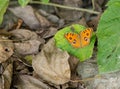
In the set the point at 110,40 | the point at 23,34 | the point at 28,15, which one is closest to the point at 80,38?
the point at 110,40

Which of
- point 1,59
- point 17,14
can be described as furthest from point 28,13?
point 1,59

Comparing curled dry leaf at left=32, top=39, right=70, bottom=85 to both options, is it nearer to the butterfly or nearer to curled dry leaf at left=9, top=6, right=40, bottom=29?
the butterfly

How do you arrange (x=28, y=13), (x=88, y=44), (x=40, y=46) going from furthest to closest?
1. (x=28, y=13)
2. (x=40, y=46)
3. (x=88, y=44)

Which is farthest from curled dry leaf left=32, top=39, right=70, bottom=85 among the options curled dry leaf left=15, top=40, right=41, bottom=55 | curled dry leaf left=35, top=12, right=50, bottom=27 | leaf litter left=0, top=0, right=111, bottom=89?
curled dry leaf left=35, top=12, right=50, bottom=27

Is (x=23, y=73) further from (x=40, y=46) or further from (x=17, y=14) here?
(x=17, y=14)

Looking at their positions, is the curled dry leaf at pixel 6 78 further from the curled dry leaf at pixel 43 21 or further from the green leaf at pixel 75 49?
the curled dry leaf at pixel 43 21

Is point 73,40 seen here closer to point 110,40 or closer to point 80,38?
point 80,38
